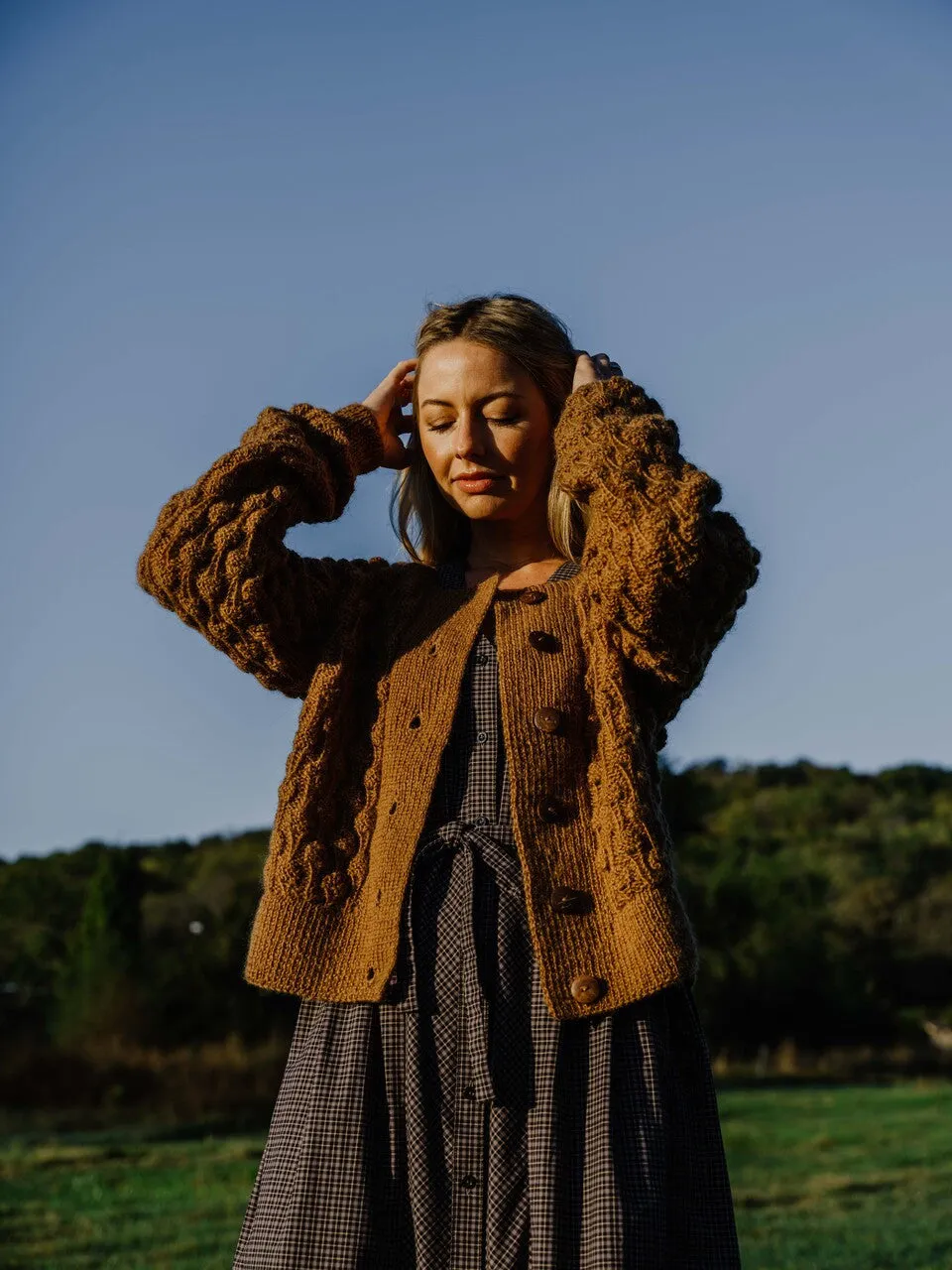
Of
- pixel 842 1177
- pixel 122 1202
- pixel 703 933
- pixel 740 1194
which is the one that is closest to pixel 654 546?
pixel 122 1202

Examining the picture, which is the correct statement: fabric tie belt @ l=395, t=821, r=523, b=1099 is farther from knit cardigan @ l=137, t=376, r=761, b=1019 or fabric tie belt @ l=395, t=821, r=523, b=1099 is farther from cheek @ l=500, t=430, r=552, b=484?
cheek @ l=500, t=430, r=552, b=484

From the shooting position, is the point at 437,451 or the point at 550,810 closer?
the point at 550,810

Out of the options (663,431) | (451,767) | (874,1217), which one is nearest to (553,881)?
(451,767)

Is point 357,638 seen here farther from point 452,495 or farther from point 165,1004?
point 165,1004

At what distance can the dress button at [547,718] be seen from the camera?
243 centimetres

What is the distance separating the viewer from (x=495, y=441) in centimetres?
276

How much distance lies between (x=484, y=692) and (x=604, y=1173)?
2.59 feet

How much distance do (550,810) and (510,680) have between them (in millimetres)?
240

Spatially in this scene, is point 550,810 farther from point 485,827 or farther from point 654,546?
point 654,546

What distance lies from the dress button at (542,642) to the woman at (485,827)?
10mm

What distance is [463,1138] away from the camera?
7.36ft

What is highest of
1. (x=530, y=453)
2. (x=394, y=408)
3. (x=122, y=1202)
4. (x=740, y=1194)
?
(x=394, y=408)

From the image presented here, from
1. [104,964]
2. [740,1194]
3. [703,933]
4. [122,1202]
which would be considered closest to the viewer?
[122,1202]

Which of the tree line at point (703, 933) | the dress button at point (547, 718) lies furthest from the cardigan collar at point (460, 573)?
the tree line at point (703, 933)
